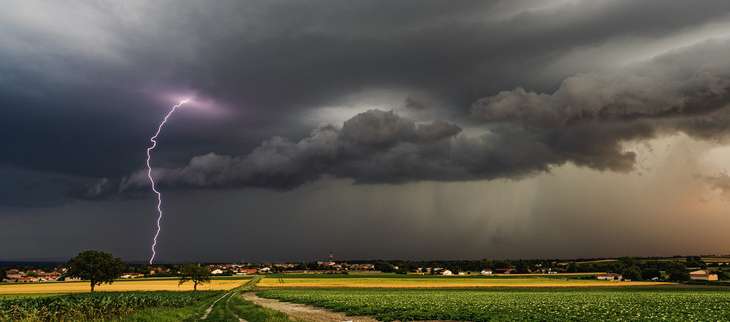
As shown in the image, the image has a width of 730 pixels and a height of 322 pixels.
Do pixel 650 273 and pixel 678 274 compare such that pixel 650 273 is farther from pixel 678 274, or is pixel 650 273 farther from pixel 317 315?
pixel 317 315

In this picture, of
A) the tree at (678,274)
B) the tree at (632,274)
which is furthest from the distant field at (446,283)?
the tree at (632,274)

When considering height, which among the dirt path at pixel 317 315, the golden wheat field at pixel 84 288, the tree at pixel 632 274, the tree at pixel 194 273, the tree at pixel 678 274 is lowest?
the tree at pixel 632 274

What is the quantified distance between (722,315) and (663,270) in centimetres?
15708

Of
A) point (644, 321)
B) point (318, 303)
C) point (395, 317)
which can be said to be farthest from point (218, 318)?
point (644, 321)

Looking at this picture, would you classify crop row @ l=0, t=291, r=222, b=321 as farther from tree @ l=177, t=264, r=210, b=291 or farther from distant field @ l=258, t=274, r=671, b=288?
distant field @ l=258, t=274, r=671, b=288

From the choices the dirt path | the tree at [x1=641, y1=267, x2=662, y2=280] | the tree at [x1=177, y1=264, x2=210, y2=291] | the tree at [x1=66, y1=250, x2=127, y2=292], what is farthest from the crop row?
the tree at [x1=641, y1=267, x2=662, y2=280]

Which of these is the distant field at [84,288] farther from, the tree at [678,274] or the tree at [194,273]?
the tree at [678,274]

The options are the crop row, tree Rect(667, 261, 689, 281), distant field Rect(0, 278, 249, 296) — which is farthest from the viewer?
tree Rect(667, 261, 689, 281)

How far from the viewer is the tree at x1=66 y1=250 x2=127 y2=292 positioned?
81438 millimetres

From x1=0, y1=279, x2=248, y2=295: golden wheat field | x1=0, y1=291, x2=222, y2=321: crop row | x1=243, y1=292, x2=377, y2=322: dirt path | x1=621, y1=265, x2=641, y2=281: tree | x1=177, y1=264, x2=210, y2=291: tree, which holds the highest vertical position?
x1=0, y1=291, x2=222, y2=321: crop row

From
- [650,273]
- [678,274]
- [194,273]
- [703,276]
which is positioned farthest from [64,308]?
[650,273]

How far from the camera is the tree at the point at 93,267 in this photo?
81438mm

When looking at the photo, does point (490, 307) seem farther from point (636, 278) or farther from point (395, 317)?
point (636, 278)

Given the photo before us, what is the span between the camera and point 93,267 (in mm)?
81750
